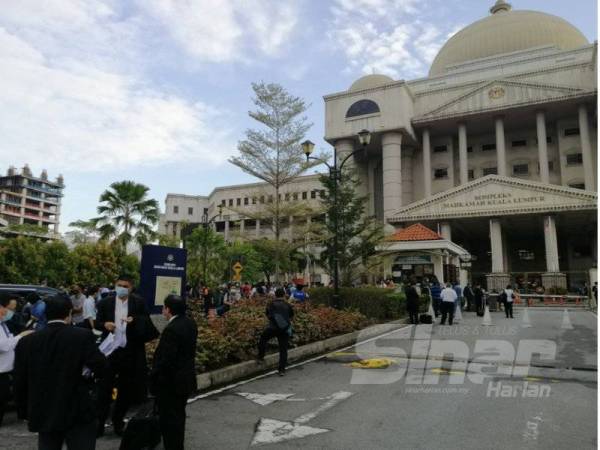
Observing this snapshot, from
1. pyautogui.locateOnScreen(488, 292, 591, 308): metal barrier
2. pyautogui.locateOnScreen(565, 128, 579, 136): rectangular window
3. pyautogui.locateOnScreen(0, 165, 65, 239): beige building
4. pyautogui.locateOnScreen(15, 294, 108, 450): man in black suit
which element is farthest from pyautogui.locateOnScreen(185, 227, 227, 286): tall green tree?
pyautogui.locateOnScreen(0, 165, 65, 239): beige building

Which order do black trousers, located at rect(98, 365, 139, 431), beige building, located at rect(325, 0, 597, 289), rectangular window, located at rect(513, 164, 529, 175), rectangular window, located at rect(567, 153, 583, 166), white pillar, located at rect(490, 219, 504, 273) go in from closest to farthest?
black trousers, located at rect(98, 365, 139, 431) < white pillar, located at rect(490, 219, 504, 273) < beige building, located at rect(325, 0, 597, 289) < rectangular window, located at rect(567, 153, 583, 166) < rectangular window, located at rect(513, 164, 529, 175)

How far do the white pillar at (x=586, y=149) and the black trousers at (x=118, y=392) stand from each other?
4887 centimetres

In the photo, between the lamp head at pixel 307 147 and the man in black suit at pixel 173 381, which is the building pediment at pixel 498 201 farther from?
the man in black suit at pixel 173 381

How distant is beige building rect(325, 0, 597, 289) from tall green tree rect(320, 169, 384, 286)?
17096 mm

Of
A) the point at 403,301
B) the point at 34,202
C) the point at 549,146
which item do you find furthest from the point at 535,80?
the point at 34,202

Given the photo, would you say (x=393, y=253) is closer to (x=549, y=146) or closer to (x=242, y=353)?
(x=242, y=353)

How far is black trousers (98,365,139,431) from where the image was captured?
16.9 feet

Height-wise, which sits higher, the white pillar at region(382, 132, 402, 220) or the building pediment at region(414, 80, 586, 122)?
the building pediment at region(414, 80, 586, 122)

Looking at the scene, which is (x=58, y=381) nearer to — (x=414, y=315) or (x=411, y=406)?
(x=411, y=406)

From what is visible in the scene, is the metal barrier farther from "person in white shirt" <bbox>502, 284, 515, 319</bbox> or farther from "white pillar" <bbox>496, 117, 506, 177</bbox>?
"white pillar" <bbox>496, 117, 506, 177</bbox>

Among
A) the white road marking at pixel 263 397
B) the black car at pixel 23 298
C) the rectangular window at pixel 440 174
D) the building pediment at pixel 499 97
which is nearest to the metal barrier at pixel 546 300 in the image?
the building pediment at pixel 499 97

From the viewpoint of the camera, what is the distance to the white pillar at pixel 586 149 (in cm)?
4366

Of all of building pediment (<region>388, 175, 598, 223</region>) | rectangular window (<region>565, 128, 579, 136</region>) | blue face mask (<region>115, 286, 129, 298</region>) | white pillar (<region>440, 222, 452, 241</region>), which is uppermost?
rectangular window (<region>565, 128, 579, 136</region>)

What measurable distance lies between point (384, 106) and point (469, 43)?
59.0ft
